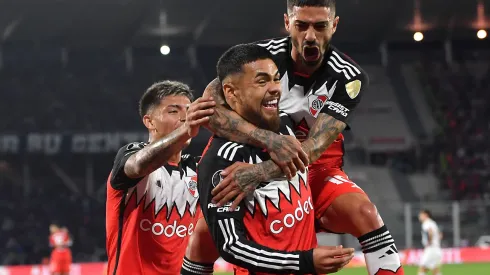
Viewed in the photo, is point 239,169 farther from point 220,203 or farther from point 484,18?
point 484,18

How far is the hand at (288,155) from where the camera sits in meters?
4.27

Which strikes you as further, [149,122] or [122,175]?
[149,122]

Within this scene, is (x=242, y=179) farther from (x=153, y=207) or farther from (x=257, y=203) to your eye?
(x=153, y=207)

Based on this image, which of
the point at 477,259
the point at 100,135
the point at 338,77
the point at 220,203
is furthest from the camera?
the point at 100,135

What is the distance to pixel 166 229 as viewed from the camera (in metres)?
5.61

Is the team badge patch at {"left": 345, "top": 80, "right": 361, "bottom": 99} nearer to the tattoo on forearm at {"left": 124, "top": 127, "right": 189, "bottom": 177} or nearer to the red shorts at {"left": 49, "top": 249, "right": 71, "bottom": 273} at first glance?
the tattoo on forearm at {"left": 124, "top": 127, "right": 189, "bottom": 177}

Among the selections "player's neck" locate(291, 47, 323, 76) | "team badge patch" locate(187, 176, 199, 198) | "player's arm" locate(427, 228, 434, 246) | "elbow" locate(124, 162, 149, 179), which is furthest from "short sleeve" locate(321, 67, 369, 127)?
"player's arm" locate(427, 228, 434, 246)

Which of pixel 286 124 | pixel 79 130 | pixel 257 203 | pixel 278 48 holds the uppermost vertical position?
pixel 79 130

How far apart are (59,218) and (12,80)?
5369 mm

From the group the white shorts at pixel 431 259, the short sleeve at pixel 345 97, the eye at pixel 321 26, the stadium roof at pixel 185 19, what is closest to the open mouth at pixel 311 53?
the eye at pixel 321 26

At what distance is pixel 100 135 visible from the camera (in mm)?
25641

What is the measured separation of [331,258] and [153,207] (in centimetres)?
191

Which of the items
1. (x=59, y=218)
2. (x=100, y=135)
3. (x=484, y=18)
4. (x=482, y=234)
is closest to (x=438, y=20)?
(x=484, y=18)

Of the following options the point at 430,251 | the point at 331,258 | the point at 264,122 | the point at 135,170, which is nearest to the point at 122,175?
the point at 135,170
